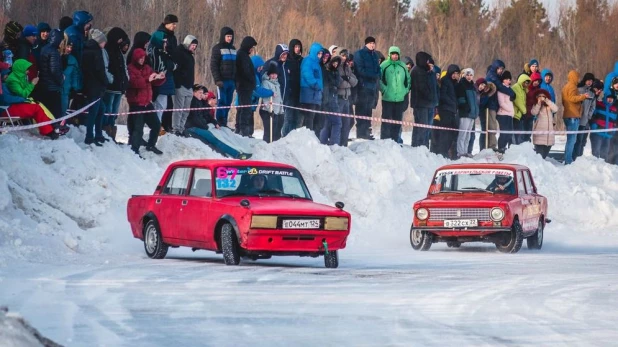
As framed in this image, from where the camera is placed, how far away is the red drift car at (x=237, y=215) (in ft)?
53.3

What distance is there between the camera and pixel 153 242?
709 inches

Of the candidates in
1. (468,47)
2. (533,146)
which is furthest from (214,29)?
(533,146)

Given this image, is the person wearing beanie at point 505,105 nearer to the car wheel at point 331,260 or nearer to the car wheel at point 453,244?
the car wheel at point 453,244

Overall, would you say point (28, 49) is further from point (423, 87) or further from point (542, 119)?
point (542, 119)

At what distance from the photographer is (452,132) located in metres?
30.6

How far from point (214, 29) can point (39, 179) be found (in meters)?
59.0

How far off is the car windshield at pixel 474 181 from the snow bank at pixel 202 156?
1.28m

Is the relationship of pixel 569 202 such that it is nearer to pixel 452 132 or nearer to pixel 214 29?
pixel 452 132

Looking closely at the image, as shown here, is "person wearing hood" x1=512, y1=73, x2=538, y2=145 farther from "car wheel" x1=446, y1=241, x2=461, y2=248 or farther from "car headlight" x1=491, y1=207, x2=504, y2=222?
"car headlight" x1=491, y1=207, x2=504, y2=222

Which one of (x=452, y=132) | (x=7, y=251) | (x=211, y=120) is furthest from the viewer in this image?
(x=452, y=132)

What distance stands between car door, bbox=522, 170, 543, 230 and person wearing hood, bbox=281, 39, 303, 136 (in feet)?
18.2

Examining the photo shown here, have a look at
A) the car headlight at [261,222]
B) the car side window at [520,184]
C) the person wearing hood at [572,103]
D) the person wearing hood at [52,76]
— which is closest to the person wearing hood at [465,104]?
the person wearing hood at [572,103]

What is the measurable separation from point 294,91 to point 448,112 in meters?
4.67

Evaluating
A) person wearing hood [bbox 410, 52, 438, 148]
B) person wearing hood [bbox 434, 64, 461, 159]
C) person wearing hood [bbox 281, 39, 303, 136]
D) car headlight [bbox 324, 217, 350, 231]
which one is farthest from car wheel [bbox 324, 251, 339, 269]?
person wearing hood [bbox 434, 64, 461, 159]
